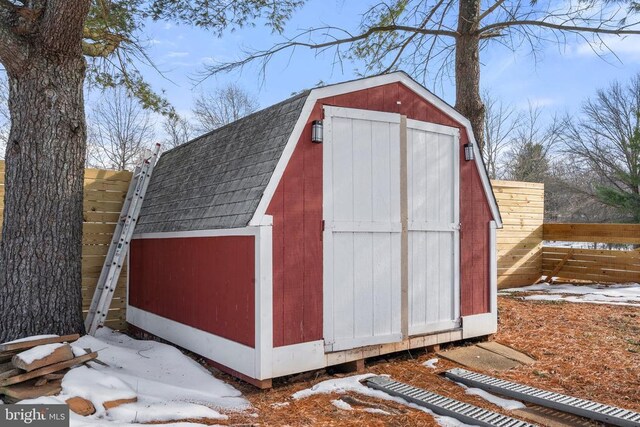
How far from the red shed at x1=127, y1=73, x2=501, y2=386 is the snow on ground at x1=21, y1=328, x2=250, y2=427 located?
0.30 meters

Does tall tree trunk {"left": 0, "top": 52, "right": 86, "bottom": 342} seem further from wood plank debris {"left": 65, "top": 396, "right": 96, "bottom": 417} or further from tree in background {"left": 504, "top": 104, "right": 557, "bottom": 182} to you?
tree in background {"left": 504, "top": 104, "right": 557, "bottom": 182}

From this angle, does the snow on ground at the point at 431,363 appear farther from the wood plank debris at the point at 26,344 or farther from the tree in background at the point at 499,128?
the tree in background at the point at 499,128

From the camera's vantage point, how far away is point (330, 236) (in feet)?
14.3

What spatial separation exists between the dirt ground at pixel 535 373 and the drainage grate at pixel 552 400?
0.62ft

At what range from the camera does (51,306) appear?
4633 mm

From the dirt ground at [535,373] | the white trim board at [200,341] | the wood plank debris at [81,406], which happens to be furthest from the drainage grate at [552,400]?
the wood plank debris at [81,406]

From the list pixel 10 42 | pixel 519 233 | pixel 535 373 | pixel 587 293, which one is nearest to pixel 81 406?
pixel 10 42

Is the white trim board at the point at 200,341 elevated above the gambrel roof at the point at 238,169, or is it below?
below

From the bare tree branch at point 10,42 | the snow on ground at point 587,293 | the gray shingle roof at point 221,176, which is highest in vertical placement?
the bare tree branch at point 10,42

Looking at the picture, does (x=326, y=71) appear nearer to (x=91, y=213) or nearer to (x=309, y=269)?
(x=91, y=213)

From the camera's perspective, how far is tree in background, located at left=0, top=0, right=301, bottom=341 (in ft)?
14.9

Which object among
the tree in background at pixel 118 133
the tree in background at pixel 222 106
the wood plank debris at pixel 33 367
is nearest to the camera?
the wood plank debris at pixel 33 367

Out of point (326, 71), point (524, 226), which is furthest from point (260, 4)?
point (524, 226)

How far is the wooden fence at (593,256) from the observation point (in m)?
9.85
